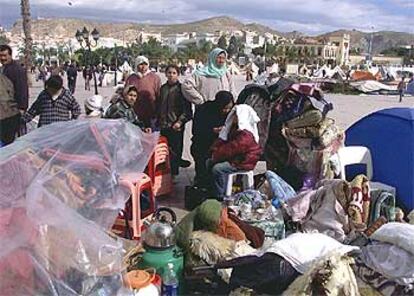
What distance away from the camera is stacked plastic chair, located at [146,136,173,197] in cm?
557

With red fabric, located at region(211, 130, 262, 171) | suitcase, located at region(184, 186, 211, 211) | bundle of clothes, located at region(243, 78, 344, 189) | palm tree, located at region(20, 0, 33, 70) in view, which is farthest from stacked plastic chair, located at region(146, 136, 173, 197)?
palm tree, located at region(20, 0, 33, 70)

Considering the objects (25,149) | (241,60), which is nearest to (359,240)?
(25,149)

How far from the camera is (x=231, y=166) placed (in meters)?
5.20

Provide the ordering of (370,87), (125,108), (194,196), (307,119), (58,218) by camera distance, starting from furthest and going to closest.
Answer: (370,87) < (125,108) < (194,196) < (307,119) < (58,218)

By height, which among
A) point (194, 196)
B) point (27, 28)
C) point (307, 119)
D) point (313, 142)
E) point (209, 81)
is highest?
point (27, 28)

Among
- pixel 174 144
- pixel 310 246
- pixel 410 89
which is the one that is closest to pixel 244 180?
pixel 174 144

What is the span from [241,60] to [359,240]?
82.9 m

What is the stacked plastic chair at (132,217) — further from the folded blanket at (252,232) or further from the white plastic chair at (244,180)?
the white plastic chair at (244,180)

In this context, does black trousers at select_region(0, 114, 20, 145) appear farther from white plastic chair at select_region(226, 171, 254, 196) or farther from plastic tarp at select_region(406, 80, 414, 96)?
plastic tarp at select_region(406, 80, 414, 96)

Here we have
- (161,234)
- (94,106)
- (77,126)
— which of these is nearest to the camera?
(161,234)

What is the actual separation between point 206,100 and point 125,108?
1.04m

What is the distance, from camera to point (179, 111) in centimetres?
632

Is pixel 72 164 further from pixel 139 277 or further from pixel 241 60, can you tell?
pixel 241 60

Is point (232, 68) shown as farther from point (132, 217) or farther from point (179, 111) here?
point (132, 217)
